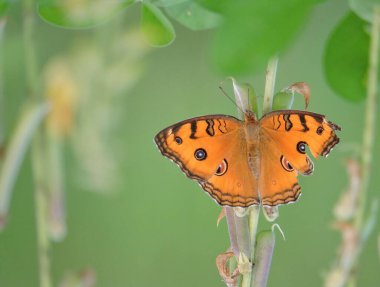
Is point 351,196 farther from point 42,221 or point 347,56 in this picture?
point 42,221

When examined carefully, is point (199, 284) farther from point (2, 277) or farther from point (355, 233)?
point (355, 233)

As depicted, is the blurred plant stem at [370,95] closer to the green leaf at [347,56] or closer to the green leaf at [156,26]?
the green leaf at [347,56]

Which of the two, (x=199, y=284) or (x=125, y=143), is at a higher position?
(x=125, y=143)

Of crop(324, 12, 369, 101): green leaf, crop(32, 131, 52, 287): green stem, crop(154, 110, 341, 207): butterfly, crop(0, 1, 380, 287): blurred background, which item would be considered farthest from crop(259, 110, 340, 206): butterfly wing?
crop(0, 1, 380, 287): blurred background

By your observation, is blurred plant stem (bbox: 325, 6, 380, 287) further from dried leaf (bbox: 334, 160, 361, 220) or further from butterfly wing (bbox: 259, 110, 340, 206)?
butterfly wing (bbox: 259, 110, 340, 206)

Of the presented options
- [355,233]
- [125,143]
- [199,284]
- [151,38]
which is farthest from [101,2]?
[199,284]

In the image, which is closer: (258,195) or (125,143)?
(258,195)
